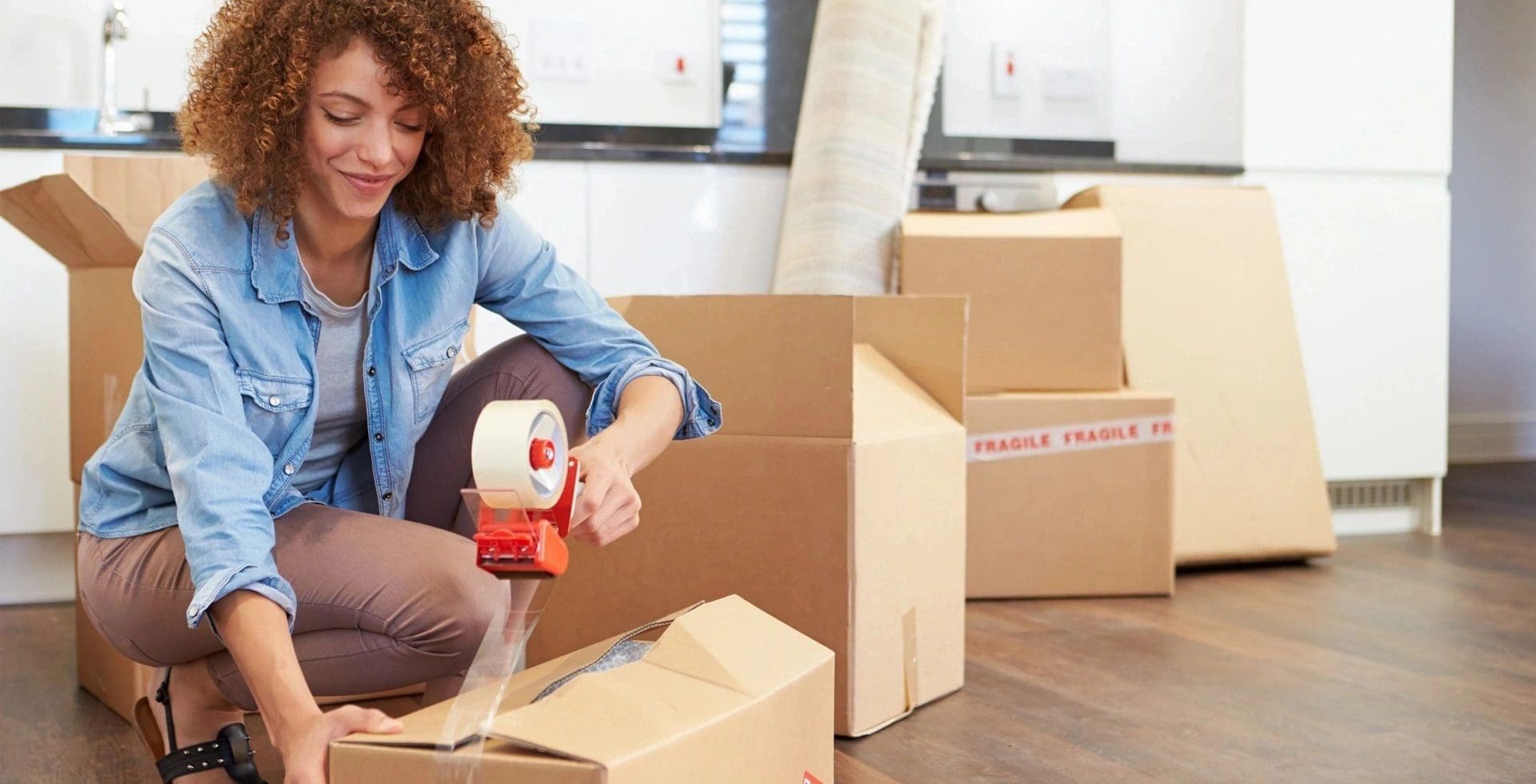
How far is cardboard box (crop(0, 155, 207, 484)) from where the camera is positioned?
63.3 inches

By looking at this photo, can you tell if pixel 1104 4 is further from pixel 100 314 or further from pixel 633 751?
pixel 633 751

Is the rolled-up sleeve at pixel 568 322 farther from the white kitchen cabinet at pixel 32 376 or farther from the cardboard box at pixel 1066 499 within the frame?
the white kitchen cabinet at pixel 32 376

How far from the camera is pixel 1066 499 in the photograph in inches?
93.5

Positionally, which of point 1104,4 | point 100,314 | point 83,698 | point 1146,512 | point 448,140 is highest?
point 1104,4

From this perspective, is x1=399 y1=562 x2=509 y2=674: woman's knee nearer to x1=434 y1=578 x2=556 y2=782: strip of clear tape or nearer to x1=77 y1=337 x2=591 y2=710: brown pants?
x1=77 y1=337 x2=591 y2=710: brown pants

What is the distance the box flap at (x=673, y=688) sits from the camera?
90cm

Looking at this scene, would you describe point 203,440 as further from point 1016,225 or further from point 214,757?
point 1016,225

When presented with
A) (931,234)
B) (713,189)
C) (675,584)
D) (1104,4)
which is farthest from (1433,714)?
(1104,4)

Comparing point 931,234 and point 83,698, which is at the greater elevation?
point 931,234

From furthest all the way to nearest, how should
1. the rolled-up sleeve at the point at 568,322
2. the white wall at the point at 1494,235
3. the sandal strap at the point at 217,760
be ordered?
1. the white wall at the point at 1494,235
2. the rolled-up sleeve at the point at 568,322
3. the sandal strap at the point at 217,760

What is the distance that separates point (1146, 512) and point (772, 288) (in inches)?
31.6

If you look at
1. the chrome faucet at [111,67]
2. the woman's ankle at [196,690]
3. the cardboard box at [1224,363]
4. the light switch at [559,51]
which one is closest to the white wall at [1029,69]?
the cardboard box at [1224,363]

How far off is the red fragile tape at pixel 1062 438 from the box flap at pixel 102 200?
50.1 inches

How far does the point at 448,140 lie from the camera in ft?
3.90
